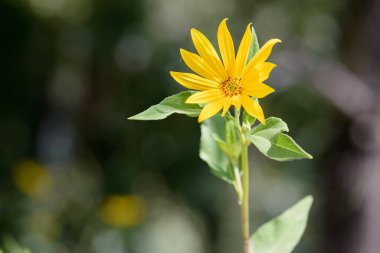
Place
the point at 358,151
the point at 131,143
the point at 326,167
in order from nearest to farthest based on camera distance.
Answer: the point at 358,151 → the point at 326,167 → the point at 131,143

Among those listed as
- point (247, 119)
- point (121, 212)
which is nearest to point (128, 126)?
point (121, 212)

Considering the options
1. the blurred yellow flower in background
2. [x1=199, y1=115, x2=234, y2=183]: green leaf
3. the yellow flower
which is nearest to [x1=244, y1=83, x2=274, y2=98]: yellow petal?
the yellow flower

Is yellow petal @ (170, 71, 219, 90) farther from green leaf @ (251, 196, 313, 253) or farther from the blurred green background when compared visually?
the blurred green background

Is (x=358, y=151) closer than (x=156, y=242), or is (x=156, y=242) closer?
(x=358, y=151)

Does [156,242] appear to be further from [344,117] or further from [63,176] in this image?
[344,117]

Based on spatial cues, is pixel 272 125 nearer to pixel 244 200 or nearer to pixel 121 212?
pixel 244 200

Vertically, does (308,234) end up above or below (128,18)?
below

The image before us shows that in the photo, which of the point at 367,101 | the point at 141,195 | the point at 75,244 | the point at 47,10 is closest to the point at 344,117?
the point at 367,101
